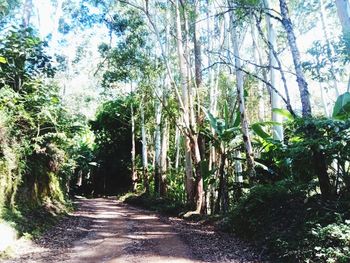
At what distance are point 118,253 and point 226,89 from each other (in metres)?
11.1

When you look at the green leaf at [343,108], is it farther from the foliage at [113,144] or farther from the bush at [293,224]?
the foliage at [113,144]

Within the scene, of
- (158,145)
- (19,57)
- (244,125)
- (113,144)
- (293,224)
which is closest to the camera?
(293,224)

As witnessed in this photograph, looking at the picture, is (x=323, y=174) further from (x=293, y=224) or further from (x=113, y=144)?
(x=113, y=144)

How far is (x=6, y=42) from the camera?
11352mm

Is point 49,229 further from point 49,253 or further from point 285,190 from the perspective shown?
point 285,190

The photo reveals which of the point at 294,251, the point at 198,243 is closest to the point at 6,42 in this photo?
the point at 198,243

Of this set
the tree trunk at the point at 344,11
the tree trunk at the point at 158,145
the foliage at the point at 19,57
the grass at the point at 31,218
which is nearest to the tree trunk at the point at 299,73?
the tree trunk at the point at 344,11

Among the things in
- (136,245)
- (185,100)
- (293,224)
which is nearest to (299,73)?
(293,224)

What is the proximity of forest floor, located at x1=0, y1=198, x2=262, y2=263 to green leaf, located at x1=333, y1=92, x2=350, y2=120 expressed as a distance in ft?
11.1

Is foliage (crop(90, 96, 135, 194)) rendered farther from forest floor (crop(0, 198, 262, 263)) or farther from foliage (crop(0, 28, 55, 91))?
forest floor (crop(0, 198, 262, 263))

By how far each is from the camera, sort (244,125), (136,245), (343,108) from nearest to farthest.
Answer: (343,108), (136,245), (244,125)

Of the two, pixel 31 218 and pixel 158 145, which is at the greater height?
pixel 158 145

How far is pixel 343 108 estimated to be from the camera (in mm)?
7656

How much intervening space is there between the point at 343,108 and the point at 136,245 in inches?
214
